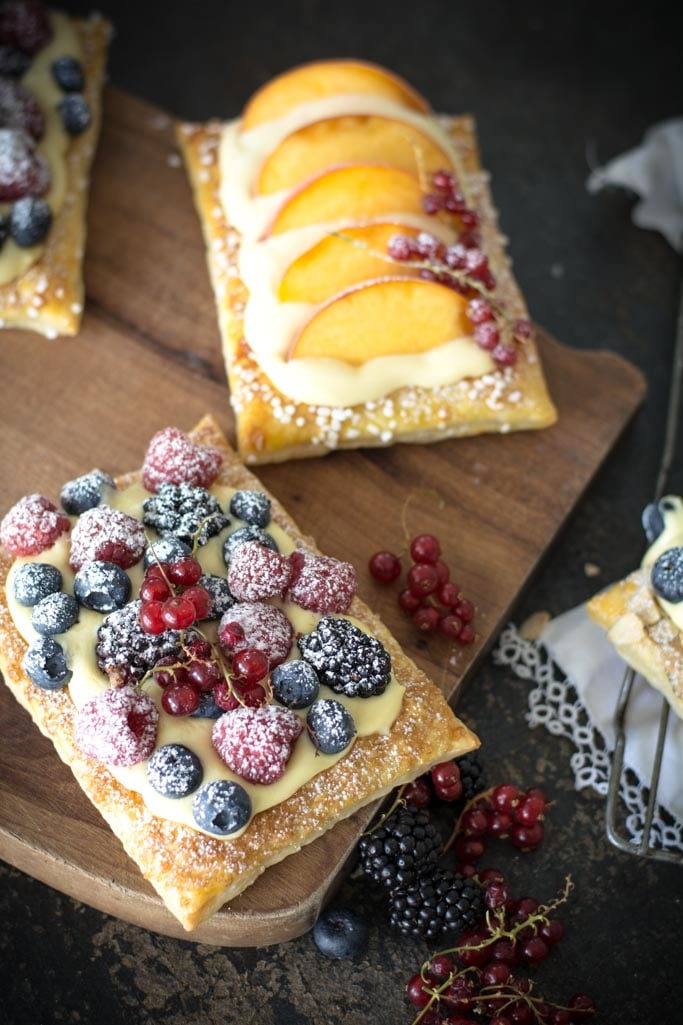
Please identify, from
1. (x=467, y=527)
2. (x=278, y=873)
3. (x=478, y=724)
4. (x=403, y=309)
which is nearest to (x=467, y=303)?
(x=403, y=309)

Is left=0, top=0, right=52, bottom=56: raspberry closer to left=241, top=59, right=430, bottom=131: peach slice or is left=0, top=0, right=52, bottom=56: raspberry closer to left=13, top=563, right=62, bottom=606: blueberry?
left=241, top=59, right=430, bottom=131: peach slice

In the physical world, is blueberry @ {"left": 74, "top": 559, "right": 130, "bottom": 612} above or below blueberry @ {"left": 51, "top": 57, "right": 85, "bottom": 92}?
below

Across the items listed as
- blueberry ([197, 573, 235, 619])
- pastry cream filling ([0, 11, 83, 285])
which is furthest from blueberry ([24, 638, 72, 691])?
pastry cream filling ([0, 11, 83, 285])

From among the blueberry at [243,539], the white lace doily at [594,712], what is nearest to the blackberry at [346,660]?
the blueberry at [243,539]

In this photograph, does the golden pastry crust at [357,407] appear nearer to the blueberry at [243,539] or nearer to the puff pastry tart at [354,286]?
the puff pastry tart at [354,286]

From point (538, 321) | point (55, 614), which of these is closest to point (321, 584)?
point (55, 614)

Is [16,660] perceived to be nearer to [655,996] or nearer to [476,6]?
[655,996]

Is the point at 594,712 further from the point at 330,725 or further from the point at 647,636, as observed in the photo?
the point at 330,725
